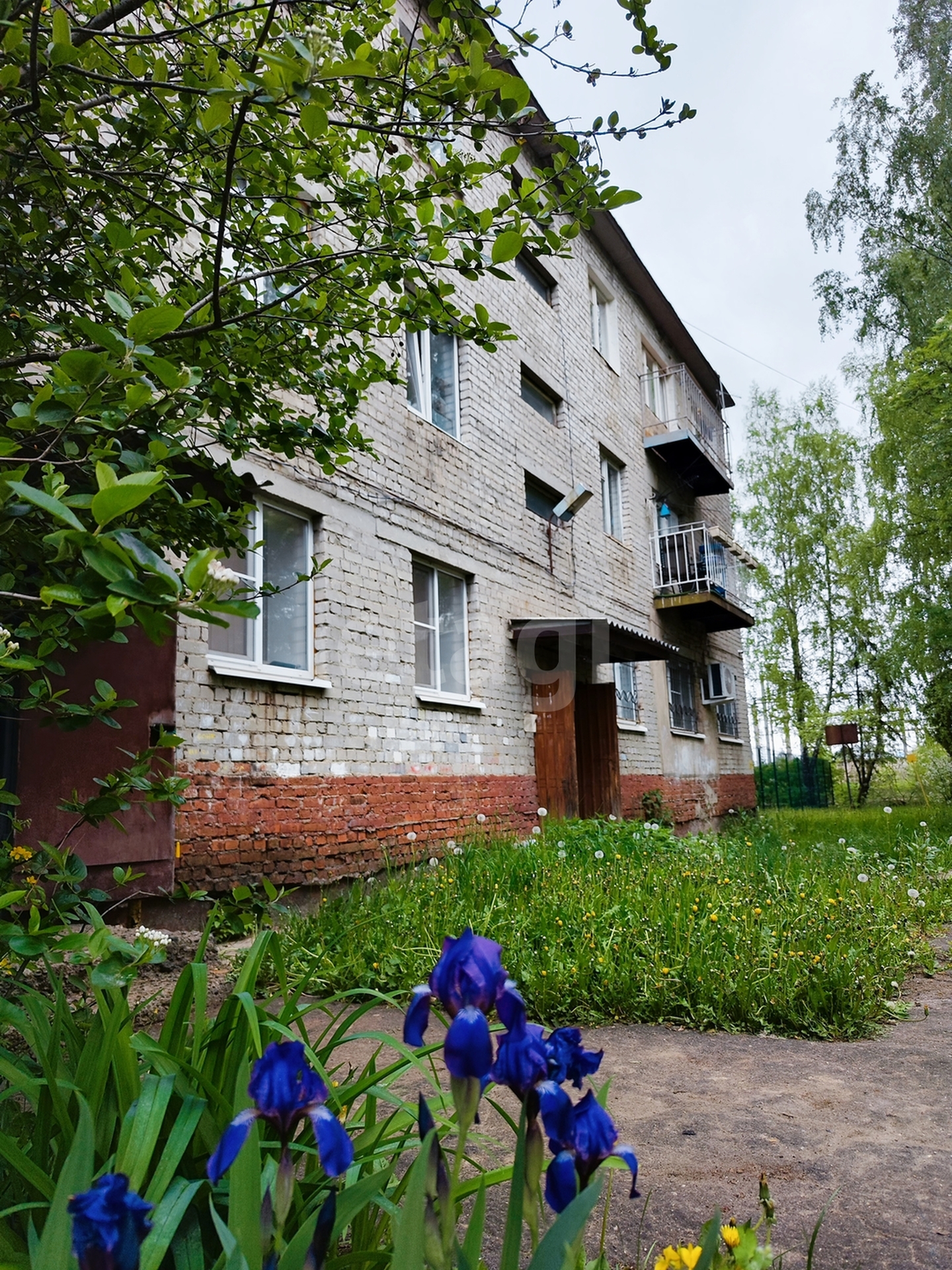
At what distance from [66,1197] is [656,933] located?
3523 mm

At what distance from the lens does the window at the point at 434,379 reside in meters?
8.28

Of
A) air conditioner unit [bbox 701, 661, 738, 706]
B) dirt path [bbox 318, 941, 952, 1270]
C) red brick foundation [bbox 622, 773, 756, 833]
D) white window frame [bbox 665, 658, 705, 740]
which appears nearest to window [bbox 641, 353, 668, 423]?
white window frame [bbox 665, 658, 705, 740]

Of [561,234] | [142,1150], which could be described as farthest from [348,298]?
[142,1150]

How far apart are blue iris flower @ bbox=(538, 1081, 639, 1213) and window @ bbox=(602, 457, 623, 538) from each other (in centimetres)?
1223

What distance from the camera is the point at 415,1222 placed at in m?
0.84

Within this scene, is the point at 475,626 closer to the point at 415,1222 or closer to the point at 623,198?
the point at 623,198

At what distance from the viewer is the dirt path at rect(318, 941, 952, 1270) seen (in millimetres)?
1821

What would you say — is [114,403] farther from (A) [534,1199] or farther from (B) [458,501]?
(B) [458,501]

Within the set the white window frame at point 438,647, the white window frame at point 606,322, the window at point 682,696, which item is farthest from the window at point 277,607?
the window at point 682,696

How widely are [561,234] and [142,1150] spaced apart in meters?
2.46

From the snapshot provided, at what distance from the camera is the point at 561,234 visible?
2.50m

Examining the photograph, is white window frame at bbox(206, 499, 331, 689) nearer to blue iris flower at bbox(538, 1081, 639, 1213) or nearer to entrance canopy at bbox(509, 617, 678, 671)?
entrance canopy at bbox(509, 617, 678, 671)

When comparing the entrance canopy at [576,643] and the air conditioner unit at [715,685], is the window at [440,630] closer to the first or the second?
the entrance canopy at [576,643]

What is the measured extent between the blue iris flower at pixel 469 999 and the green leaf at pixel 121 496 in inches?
27.1
